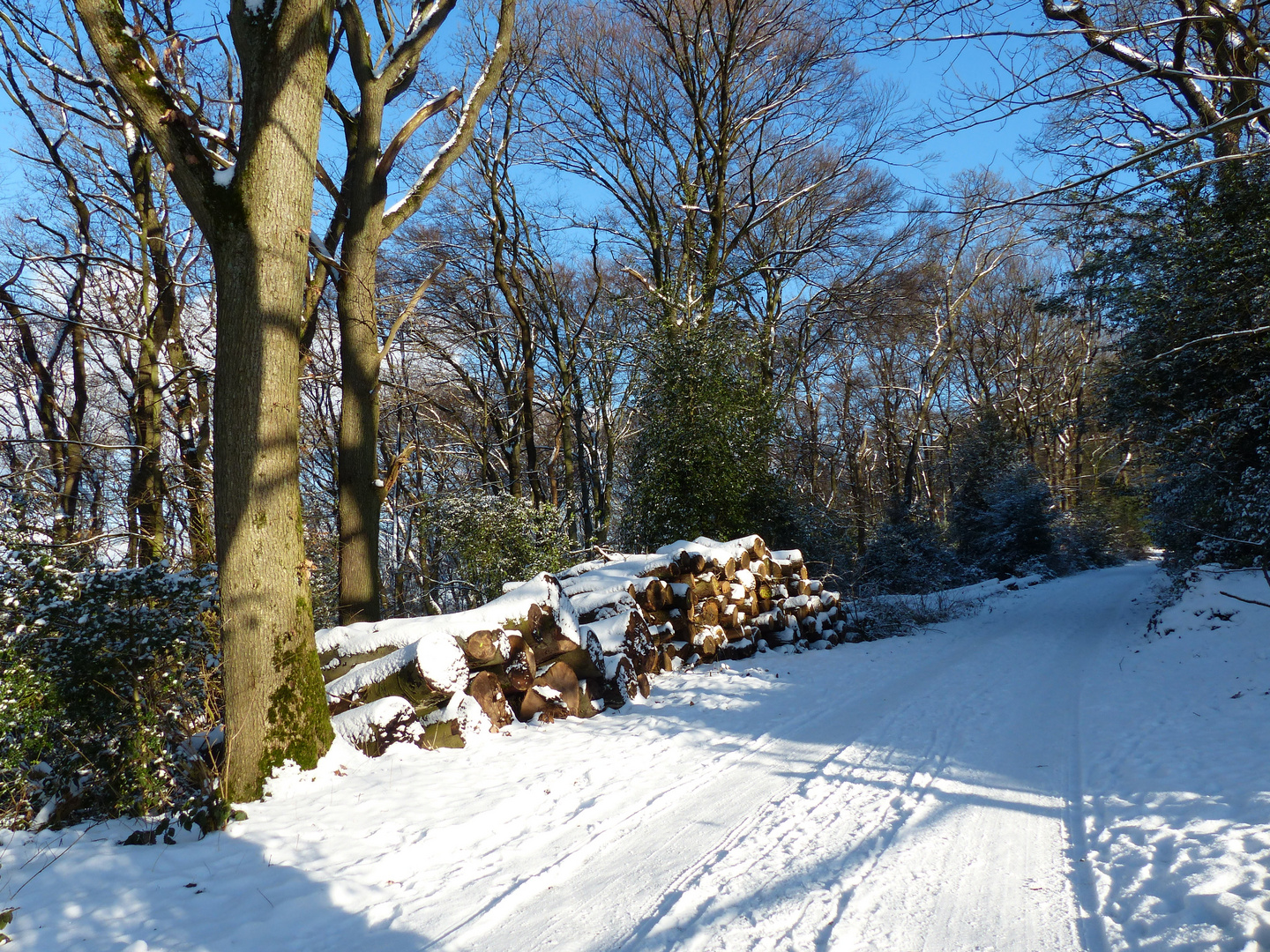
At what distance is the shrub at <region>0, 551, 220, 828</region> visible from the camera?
3.84m

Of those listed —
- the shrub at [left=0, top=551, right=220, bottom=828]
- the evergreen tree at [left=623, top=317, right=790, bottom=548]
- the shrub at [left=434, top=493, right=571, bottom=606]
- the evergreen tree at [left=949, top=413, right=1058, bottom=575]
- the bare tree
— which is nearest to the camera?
the shrub at [left=0, top=551, right=220, bottom=828]

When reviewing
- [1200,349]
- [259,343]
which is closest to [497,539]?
[259,343]

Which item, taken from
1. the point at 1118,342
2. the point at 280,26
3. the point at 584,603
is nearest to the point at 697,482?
the point at 584,603

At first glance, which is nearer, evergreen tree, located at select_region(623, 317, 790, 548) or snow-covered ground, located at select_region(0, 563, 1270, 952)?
snow-covered ground, located at select_region(0, 563, 1270, 952)

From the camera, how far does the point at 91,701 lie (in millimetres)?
4125

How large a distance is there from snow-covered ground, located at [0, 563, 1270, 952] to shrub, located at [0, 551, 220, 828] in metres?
0.37

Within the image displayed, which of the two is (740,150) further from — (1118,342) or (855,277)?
(1118,342)

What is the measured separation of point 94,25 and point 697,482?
934cm

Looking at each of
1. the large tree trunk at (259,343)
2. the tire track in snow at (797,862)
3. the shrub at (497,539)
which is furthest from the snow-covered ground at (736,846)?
the shrub at (497,539)

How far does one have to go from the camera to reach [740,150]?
1630 centimetres

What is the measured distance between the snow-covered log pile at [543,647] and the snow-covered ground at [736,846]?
286 millimetres

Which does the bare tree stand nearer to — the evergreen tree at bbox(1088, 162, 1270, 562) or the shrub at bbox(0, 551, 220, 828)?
the shrub at bbox(0, 551, 220, 828)

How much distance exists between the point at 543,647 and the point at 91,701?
334 cm

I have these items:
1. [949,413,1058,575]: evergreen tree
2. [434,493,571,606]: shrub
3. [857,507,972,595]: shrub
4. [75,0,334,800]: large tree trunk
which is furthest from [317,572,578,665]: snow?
[949,413,1058,575]: evergreen tree
